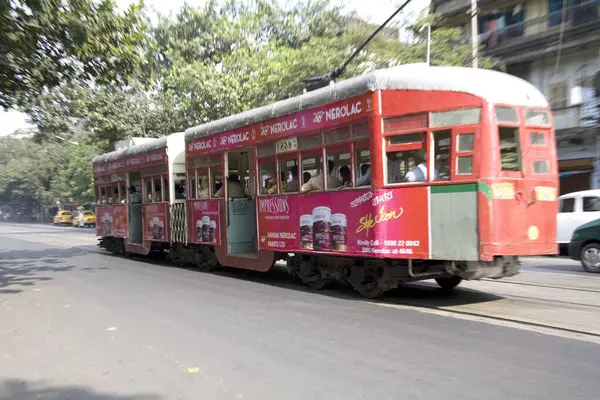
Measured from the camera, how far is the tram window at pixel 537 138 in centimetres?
708

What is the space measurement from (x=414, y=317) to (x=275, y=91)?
1416 centimetres

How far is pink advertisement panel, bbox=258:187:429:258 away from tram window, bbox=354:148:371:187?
0.53 ft

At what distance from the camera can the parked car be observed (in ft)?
36.5

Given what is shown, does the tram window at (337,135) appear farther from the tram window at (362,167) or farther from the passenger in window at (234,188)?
the passenger in window at (234,188)

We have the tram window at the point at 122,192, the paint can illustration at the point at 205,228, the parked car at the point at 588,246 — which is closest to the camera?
the parked car at the point at 588,246

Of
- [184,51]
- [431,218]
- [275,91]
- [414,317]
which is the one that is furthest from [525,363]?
[184,51]

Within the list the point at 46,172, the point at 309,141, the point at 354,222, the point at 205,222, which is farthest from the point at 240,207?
the point at 46,172

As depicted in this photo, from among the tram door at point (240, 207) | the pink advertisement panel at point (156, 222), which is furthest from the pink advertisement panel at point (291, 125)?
the pink advertisement panel at point (156, 222)

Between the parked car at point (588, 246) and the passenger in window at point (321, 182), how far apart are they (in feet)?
21.1

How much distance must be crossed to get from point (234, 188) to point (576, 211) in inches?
355

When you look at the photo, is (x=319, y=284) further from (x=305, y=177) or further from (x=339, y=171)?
(x=339, y=171)

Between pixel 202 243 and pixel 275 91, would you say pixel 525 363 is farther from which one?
pixel 275 91

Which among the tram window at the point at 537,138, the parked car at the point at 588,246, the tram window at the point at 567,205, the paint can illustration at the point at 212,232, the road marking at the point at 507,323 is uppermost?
the tram window at the point at 537,138

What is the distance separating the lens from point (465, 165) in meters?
6.79
